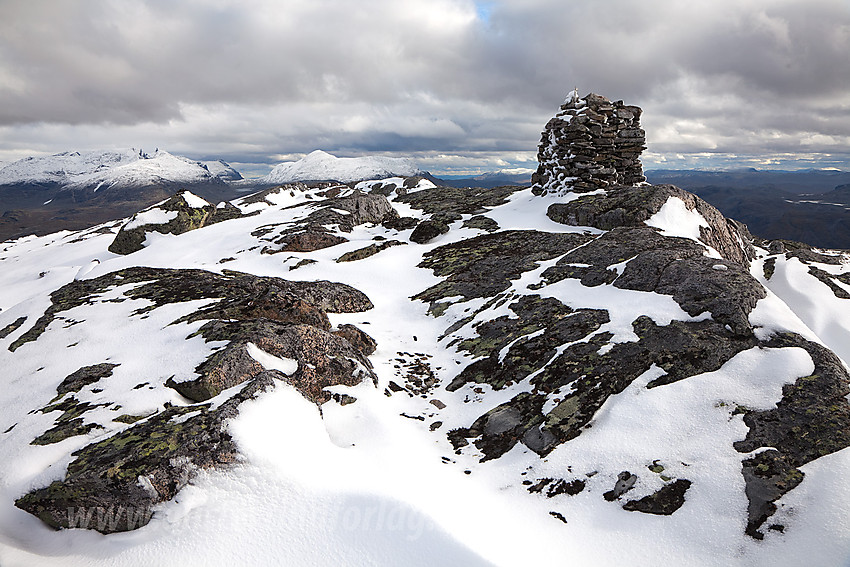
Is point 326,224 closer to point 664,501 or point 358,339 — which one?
point 358,339

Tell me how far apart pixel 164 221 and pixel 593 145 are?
148ft

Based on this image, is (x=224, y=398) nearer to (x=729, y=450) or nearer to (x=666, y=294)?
(x=729, y=450)

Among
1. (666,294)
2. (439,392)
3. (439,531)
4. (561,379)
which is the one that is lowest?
(439,392)

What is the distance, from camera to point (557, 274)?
706 inches

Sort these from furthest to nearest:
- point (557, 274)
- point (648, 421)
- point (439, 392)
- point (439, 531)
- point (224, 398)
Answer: point (557, 274)
point (439, 392)
point (224, 398)
point (648, 421)
point (439, 531)

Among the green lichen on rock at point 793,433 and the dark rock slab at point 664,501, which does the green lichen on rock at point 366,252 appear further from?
the green lichen on rock at point 793,433

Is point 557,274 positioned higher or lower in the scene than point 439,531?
higher

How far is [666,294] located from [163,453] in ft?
47.5

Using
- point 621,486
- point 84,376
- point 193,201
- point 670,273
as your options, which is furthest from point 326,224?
point 621,486

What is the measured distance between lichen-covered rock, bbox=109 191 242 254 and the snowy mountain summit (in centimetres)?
2636

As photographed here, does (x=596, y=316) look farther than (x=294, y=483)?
Yes

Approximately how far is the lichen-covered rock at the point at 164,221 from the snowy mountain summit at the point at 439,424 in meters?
26.4

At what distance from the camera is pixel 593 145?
35.3 m

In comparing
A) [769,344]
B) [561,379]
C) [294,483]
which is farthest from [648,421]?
[294,483]
